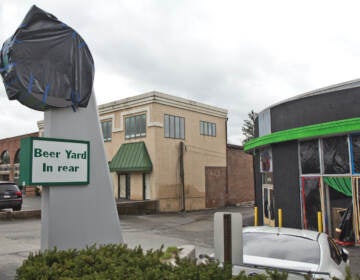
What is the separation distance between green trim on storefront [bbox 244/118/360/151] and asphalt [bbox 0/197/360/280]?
12.5 feet

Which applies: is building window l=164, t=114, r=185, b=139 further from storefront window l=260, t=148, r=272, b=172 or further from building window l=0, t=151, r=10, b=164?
building window l=0, t=151, r=10, b=164

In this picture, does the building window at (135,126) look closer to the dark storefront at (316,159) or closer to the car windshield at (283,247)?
the dark storefront at (316,159)

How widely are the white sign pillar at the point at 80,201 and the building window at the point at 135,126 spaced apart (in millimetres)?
17833

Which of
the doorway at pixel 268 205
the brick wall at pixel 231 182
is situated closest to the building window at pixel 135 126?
the brick wall at pixel 231 182

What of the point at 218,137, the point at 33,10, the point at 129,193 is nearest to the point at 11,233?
the point at 33,10

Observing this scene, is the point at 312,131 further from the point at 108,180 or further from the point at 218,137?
the point at 218,137

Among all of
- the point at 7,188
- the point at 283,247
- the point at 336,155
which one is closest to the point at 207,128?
the point at 7,188

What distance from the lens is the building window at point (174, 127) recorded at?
83.4ft

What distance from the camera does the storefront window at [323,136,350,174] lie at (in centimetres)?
1239

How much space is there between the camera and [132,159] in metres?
25.2

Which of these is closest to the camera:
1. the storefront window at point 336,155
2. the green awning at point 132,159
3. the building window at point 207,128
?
the storefront window at point 336,155

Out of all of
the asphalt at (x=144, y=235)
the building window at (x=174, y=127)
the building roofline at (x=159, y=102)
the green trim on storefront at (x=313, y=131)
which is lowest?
the asphalt at (x=144, y=235)

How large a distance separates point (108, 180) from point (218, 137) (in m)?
23.1

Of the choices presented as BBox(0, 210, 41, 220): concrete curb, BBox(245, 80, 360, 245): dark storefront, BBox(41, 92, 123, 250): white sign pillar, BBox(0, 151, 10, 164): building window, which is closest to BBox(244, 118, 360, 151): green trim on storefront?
BBox(245, 80, 360, 245): dark storefront
